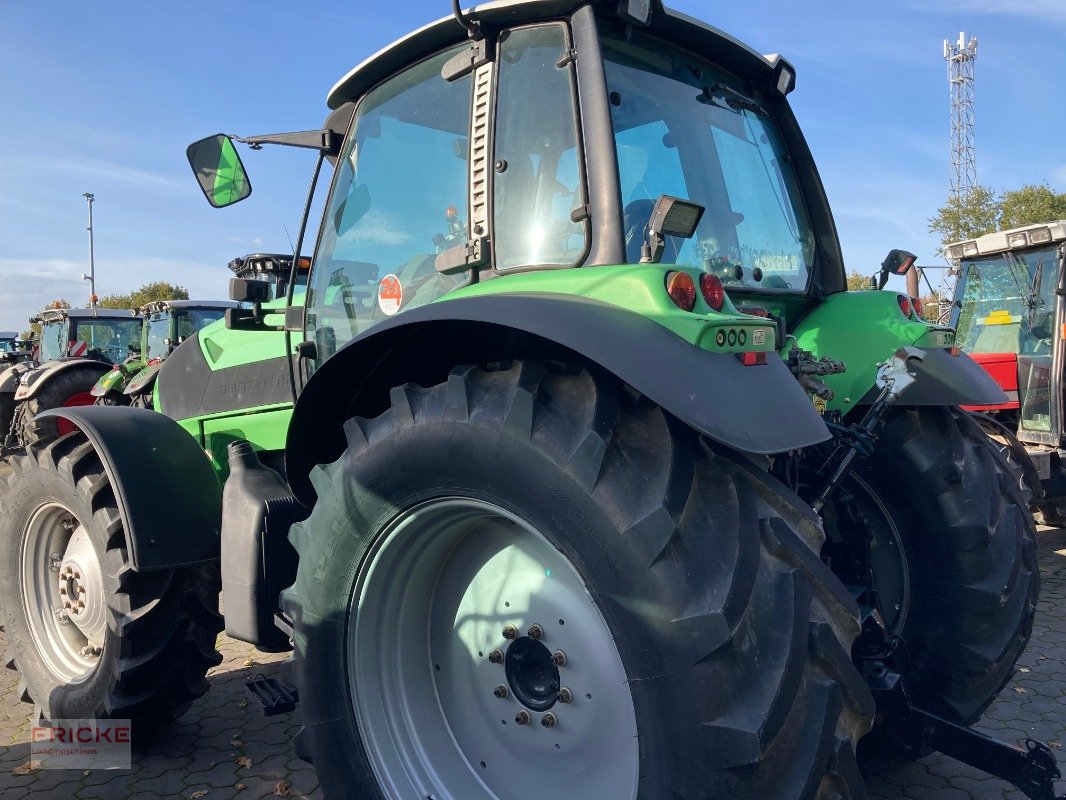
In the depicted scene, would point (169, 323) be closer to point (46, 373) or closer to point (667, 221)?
point (46, 373)

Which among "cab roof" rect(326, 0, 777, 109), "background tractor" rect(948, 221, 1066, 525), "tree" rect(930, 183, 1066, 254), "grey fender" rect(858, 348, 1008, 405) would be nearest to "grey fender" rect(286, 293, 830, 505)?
"cab roof" rect(326, 0, 777, 109)

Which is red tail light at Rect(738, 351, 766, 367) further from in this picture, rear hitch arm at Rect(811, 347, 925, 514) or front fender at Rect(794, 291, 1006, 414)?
front fender at Rect(794, 291, 1006, 414)

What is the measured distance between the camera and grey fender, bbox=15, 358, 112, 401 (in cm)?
1065

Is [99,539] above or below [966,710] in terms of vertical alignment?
above

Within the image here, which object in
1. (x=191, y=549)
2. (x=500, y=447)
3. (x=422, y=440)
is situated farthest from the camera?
(x=191, y=549)

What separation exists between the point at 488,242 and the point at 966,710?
7.14 ft

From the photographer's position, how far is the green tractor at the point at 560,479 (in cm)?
172

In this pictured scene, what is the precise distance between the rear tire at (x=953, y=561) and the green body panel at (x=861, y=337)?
178mm

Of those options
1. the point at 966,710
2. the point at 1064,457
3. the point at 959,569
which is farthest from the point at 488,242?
the point at 1064,457

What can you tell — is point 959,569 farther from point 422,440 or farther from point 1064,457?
point 1064,457

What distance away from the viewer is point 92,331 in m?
15.2

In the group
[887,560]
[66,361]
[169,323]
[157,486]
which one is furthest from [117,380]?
[887,560]

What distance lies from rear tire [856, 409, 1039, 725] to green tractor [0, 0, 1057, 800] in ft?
0.04

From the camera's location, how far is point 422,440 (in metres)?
2.08
